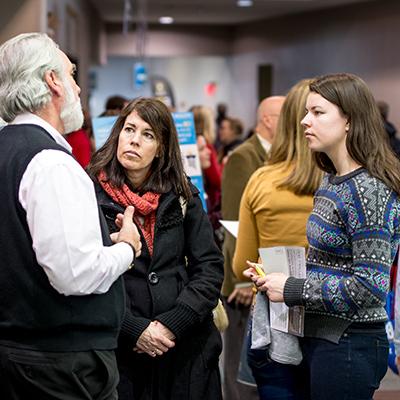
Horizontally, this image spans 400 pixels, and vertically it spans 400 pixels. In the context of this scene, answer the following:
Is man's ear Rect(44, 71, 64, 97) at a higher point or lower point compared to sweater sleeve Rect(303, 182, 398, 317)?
higher

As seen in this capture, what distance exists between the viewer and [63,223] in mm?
2279

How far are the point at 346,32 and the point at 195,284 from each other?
1398 centimetres

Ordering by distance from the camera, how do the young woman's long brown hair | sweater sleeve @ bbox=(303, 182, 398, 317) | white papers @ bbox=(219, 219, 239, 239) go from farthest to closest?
white papers @ bbox=(219, 219, 239, 239) < the young woman's long brown hair < sweater sleeve @ bbox=(303, 182, 398, 317)

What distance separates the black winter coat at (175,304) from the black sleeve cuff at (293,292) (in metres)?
0.39

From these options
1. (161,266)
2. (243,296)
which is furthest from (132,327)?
(243,296)

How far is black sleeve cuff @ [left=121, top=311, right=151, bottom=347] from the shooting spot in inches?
122

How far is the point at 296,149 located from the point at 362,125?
79cm

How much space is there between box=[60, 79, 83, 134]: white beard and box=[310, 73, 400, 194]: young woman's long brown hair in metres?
0.84

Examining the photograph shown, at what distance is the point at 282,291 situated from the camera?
294 cm

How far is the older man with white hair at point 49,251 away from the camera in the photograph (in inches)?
90.4

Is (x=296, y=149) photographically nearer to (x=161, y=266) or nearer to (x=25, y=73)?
(x=161, y=266)

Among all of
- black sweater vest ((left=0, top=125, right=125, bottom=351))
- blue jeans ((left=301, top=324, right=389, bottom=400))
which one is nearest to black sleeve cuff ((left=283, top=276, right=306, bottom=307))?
blue jeans ((left=301, top=324, right=389, bottom=400))

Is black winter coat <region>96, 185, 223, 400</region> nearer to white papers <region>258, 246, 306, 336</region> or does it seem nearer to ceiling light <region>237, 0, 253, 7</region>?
white papers <region>258, 246, 306, 336</region>

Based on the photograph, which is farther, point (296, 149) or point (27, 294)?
point (296, 149)
